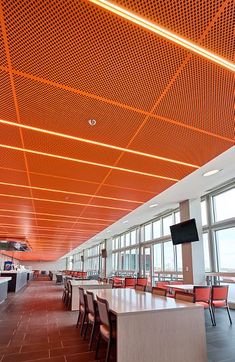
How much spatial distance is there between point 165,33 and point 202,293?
4.77m

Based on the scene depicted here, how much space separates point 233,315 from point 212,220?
2.86 m

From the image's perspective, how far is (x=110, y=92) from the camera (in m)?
2.64

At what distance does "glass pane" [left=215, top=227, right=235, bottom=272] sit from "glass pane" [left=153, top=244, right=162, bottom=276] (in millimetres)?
3641

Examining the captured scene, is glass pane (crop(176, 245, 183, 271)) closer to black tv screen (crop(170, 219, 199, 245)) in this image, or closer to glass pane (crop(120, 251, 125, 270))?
black tv screen (crop(170, 219, 199, 245))

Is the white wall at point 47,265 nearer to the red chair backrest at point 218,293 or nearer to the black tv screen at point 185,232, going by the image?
the black tv screen at point 185,232

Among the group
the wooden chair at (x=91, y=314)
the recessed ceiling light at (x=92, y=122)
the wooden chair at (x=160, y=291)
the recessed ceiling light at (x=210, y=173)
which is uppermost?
the recessed ceiling light at (x=210, y=173)

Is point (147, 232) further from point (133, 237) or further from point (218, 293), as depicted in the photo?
point (218, 293)

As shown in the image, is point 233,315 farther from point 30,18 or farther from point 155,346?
point 30,18

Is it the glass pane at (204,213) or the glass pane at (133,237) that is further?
the glass pane at (133,237)

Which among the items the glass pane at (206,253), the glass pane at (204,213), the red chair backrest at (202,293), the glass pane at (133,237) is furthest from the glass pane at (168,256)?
the red chair backrest at (202,293)

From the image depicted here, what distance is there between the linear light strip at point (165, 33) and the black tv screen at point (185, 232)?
5.52 metres

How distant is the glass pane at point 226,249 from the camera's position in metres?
7.15

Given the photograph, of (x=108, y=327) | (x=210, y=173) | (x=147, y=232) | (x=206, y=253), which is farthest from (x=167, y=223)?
(x=108, y=327)

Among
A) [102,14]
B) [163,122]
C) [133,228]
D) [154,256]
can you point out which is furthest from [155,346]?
[133,228]
